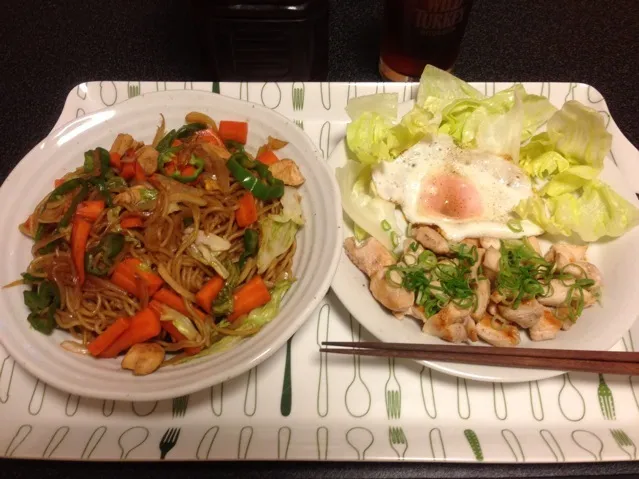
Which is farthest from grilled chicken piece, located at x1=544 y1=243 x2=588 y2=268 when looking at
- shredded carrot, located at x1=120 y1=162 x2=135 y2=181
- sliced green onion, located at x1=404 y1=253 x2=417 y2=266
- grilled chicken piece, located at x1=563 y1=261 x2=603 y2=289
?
shredded carrot, located at x1=120 y1=162 x2=135 y2=181

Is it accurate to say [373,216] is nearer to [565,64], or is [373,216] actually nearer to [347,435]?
[347,435]

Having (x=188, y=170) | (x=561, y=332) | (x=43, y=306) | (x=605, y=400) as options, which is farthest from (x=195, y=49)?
(x=605, y=400)

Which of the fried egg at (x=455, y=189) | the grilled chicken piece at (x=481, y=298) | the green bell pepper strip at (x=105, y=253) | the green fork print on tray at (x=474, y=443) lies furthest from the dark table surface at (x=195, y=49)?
the green fork print on tray at (x=474, y=443)

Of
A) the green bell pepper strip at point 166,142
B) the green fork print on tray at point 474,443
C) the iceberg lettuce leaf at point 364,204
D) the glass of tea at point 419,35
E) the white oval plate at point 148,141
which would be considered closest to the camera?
the white oval plate at point 148,141

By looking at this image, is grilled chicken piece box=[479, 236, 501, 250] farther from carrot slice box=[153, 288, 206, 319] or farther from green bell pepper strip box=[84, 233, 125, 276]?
green bell pepper strip box=[84, 233, 125, 276]

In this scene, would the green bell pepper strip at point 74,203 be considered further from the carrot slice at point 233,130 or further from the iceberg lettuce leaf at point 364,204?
the iceberg lettuce leaf at point 364,204

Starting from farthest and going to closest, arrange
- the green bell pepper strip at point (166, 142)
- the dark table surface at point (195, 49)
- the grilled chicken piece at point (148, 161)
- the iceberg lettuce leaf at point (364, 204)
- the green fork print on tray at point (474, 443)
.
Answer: the dark table surface at point (195, 49)
the iceberg lettuce leaf at point (364, 204)
the green bell pepper strip at point (166, 142)
the grilled chicken piece at point (148, 161)
the green fork print on tray at point (474, 443)
